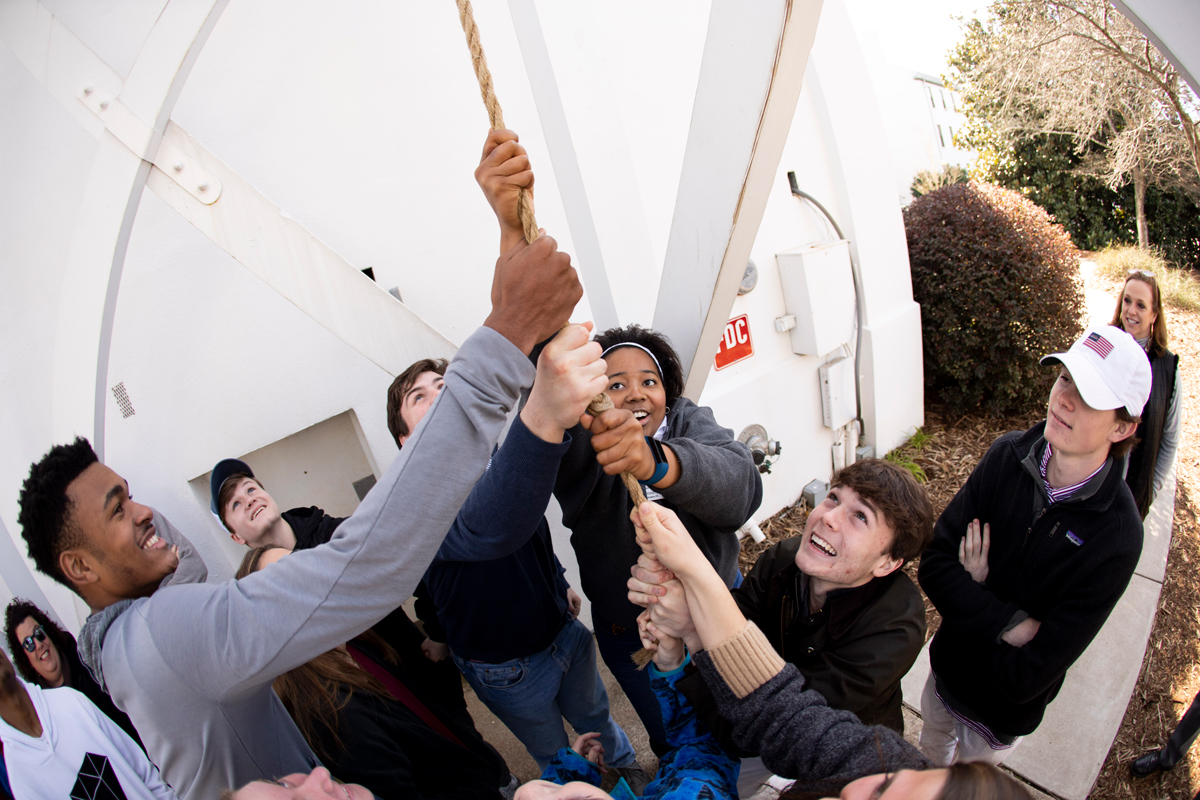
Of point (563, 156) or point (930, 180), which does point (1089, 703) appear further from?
point (930, 180)

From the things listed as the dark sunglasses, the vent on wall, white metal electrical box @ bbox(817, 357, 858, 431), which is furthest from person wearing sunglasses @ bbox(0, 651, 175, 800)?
white metal electrical box @ bbox(817, 357, 858, 431)

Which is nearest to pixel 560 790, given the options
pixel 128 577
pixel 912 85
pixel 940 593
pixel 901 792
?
pixel 901 792

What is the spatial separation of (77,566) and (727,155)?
2265 millimetres

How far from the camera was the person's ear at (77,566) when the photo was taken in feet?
4.96

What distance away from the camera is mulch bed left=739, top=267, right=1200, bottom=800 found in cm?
288

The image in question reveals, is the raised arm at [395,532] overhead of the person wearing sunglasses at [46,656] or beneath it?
overhead

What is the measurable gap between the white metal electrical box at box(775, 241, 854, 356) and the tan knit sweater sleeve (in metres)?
3.59

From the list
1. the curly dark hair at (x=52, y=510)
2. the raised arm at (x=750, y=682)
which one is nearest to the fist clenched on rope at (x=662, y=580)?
the raised arm at (x=750, y=682)

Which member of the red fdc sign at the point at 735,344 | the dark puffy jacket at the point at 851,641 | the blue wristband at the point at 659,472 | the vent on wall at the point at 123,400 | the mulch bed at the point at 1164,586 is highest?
the vent on wall at the point at 123,400

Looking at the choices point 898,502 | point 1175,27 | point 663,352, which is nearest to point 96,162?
point 663,352

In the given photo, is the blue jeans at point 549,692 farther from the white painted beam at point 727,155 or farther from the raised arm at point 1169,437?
the raised arm at point 1169,437

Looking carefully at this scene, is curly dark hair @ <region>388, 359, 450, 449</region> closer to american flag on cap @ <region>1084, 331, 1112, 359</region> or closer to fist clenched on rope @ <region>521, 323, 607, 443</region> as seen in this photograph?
fist clenched on rope @ <region>521, 323, 607, 443</region>

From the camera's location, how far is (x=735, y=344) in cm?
430

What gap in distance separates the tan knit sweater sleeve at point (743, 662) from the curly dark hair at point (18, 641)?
226 cm
